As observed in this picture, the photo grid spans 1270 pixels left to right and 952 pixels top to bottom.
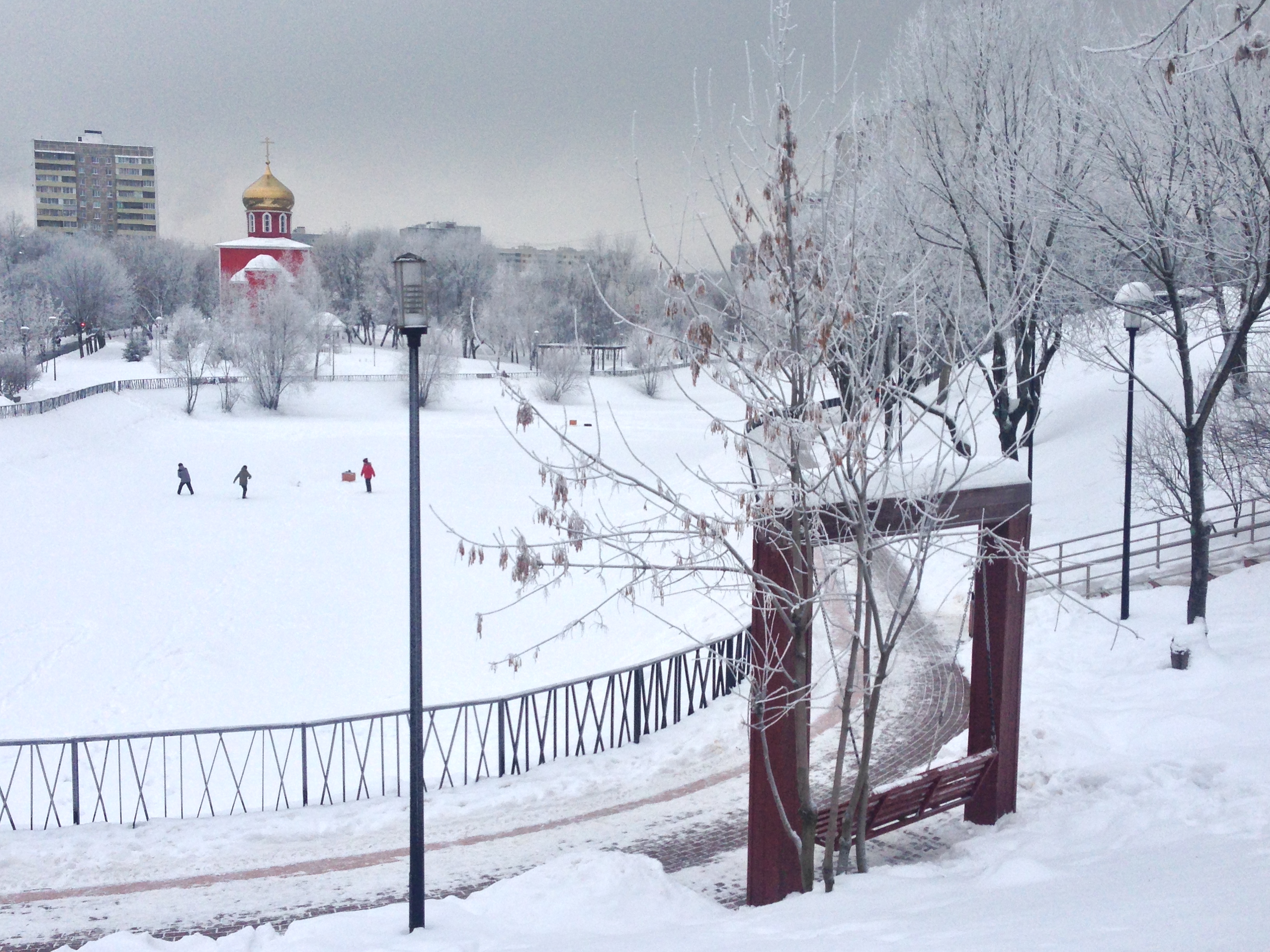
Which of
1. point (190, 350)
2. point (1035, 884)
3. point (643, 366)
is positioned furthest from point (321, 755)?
point (643, 366)

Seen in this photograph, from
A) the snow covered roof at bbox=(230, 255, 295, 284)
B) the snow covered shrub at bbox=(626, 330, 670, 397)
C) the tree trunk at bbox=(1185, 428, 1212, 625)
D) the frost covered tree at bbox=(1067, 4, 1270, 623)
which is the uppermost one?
the snow covered roof at bbox=(230, 255, 295, 284)

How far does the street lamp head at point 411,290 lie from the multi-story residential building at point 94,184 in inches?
6701

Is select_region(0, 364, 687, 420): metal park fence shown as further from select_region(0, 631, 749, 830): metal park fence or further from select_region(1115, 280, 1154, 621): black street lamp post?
select_region(1115, 280, 1154, 621): black street lamp post

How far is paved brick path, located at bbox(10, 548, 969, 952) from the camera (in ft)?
27.2

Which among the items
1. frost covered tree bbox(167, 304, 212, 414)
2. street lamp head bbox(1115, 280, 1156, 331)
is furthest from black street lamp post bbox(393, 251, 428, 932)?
frost covered tree bbox(167, 304, 212, 414)

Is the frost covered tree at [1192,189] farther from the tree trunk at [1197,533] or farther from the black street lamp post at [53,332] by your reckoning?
the black street lamp post at [53,332]

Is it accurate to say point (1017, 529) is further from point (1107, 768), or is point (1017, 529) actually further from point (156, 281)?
point (156, 281)

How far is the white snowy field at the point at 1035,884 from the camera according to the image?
5.90 meters

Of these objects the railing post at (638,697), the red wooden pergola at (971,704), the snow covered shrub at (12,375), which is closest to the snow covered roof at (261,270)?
the snow covered shrub at (12,375)

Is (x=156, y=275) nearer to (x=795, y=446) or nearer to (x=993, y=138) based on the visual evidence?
(x=993, y=138)

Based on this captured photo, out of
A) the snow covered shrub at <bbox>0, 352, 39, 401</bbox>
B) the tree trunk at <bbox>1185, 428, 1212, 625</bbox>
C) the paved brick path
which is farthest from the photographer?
the snow covered shrub at <bbox>0, 352, 39, 401</bbox>

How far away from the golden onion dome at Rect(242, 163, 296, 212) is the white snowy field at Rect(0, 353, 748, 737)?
4436 cm

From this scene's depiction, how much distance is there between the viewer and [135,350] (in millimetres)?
67562

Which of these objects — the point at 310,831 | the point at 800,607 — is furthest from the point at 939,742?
the point at 310,831
